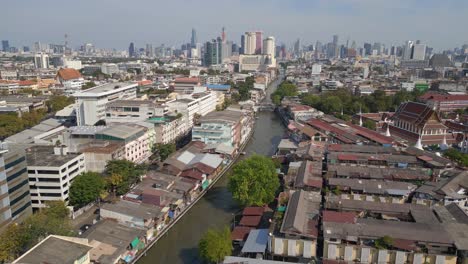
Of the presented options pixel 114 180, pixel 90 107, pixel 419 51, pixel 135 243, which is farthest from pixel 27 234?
pixel 419 51

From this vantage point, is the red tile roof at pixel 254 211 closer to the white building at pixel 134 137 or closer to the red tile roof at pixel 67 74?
the white building at pixel 134 137

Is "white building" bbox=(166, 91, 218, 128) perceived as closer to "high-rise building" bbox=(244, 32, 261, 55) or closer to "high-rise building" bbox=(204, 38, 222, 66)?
"high-rise building" bbox=(204, 38, 222, 66)

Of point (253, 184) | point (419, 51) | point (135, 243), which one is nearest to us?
point (135, 243)

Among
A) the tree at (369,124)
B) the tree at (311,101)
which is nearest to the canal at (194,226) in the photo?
the tree at (369,124)

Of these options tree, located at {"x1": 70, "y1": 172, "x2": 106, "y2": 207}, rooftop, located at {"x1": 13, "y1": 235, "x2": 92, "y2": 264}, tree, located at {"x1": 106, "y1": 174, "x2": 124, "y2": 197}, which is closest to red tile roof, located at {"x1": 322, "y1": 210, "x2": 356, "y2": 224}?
rooftop, located at {"x1": 13, "y1": 235, "x2": 92, "y2": 264}

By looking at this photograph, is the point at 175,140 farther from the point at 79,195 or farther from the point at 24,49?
the point at 24,49

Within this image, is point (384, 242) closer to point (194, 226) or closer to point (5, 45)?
point (194, 226)
